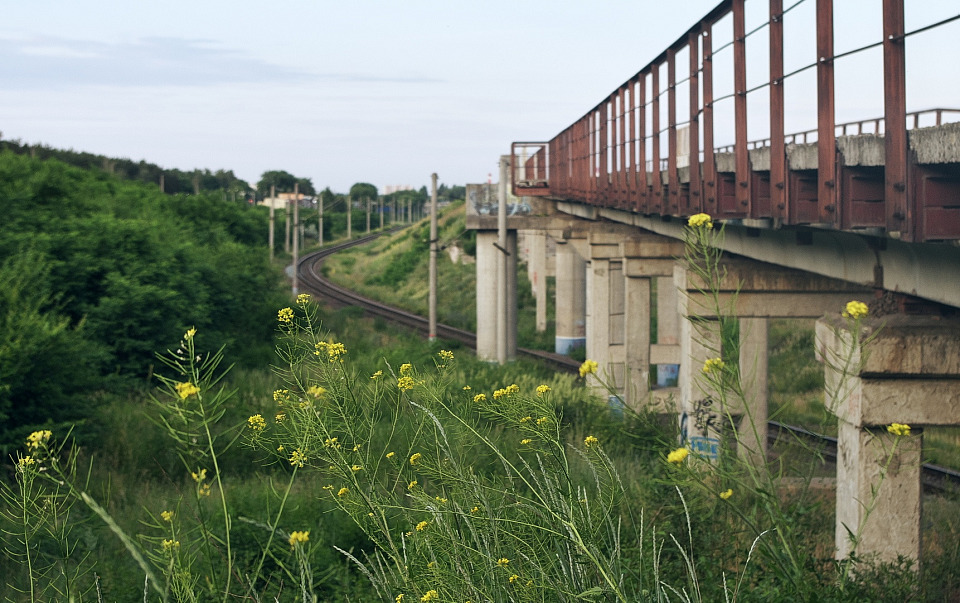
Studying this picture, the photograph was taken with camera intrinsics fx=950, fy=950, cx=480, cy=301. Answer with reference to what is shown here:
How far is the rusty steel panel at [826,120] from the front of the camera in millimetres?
7090

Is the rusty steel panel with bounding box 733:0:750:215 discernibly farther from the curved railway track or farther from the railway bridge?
the curved railway track

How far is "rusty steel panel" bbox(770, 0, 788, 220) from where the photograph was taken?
327 inches

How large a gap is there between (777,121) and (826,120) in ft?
4.13

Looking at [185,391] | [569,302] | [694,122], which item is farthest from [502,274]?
[185,391]

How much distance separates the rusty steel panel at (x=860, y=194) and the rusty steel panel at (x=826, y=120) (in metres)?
0.12

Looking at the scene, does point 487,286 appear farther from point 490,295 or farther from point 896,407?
point 896,407

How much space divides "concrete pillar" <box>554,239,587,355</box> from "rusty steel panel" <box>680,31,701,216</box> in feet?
A: 81.5

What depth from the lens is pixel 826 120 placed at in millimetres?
7145

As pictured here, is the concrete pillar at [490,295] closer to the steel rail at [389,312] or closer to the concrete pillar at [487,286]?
the concrete pillar at [487,286]

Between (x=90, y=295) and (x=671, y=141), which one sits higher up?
(x=671, y=141)

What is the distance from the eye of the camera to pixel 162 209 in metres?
41.4

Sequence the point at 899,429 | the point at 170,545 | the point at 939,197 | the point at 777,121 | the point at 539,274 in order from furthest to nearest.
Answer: the point at 539,274 < the point at 777,121 < the point at 939,197 < the point at 899,429 < the point at 170,545

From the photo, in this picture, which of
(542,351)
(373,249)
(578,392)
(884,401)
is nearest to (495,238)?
(542,351)

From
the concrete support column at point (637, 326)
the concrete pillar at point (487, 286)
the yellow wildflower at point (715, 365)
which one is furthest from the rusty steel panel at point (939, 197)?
the concrete pillar at point (487, 286)
